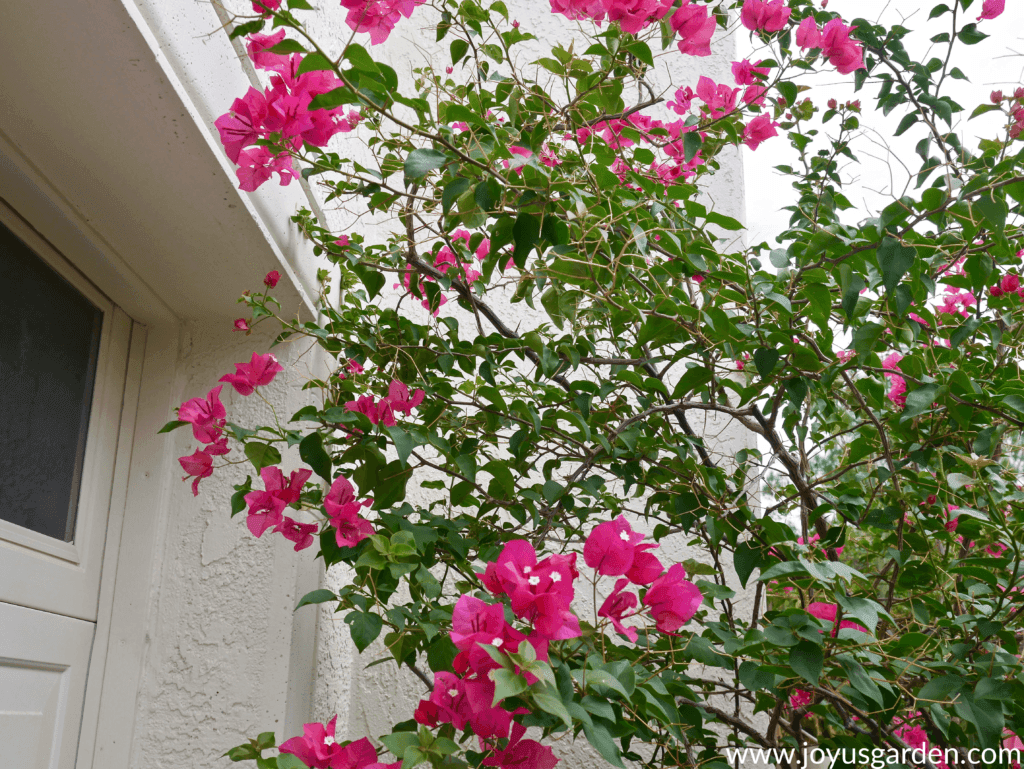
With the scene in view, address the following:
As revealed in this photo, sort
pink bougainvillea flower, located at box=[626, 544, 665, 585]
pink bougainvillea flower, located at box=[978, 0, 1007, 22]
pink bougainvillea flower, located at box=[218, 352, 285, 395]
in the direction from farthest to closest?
pink bougainvillea flower, located at box=[978, 0, 1007, 22] → pink bougainvillea flower, located at box=[218, 352, 285, 395] → pink bougainvillea flower, located at box=[626, 544, 665, 585]

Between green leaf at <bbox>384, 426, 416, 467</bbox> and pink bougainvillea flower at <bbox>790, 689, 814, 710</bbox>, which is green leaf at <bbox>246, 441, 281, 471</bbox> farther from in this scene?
pink bougainvillea flower at <bbox>790, 689, 814, 710</bbox>

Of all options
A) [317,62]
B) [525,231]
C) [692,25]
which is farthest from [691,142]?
[317,62]

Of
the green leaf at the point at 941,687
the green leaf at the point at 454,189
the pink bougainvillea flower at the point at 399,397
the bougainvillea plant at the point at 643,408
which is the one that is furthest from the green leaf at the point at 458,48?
the green leaf at the point at 941,687

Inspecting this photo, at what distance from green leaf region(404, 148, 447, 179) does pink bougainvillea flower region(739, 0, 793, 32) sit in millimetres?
700

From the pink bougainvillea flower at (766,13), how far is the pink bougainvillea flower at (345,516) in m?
0.98

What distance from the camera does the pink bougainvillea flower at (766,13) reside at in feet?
3.96

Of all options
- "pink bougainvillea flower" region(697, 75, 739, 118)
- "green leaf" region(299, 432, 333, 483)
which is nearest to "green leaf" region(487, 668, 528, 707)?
"green leaf" region(299, 432, 333, 483)

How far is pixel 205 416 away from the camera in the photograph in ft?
3.59

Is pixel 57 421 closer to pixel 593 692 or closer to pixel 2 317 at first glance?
pixel 2 317

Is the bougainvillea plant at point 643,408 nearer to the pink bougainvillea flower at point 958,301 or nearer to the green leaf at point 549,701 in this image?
the green leaf at point 549,701

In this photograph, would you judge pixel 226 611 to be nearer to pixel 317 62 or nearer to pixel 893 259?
pixel 317 62

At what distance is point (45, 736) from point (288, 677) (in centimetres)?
36

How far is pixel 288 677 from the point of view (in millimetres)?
1296

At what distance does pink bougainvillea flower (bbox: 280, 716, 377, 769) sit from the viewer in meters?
0.83
